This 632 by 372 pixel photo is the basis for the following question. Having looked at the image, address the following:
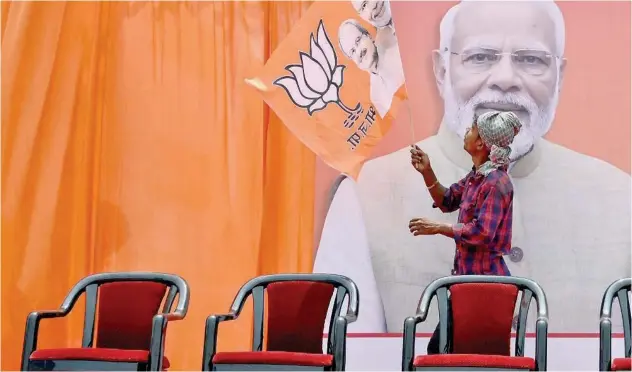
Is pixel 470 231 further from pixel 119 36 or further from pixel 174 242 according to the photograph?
pixel 119 36

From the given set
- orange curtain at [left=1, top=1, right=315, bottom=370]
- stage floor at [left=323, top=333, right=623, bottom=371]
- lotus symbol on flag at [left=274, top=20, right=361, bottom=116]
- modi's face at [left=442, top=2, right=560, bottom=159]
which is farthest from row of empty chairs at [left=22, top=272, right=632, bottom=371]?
modi's face at [left=442, top=2, right=560, bottom=159]

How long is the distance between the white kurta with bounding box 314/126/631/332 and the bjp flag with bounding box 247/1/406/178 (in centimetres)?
28

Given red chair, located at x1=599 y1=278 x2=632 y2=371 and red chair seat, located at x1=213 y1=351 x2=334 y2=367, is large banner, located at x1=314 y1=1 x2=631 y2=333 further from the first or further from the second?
red chair seat, located at x1=213 y1=351 x2=334 y2=367

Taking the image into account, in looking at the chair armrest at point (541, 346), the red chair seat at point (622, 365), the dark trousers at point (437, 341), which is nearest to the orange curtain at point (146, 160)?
the dark trousers at point (437, 341)

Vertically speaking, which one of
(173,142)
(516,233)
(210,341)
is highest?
(173,142)

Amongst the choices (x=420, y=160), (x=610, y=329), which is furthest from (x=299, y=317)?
(x=610, y=329)

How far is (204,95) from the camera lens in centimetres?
484

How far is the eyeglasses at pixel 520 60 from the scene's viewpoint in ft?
15.3

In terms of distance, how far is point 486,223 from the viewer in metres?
3.65

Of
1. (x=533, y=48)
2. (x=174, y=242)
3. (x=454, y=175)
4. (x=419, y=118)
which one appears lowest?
(x=174, y=242)

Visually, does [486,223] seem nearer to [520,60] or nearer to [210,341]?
[210,341]

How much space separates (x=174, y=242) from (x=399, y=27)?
1.65 meters

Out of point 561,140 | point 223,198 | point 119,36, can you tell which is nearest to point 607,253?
point 561,140

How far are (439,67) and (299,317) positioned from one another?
170 cm
